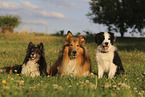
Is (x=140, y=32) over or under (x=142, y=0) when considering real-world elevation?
under

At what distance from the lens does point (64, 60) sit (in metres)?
5.84

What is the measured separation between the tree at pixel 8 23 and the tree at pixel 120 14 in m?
13.9

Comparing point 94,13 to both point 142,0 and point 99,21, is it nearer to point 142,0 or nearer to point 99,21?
point 99,21

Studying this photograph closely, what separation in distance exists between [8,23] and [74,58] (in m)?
28.7

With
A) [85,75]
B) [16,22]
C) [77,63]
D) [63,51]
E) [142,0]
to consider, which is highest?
[142,0]

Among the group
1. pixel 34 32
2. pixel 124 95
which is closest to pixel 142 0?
pixel 34 32

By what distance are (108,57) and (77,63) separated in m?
1.03

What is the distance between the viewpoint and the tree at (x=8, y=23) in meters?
31.0

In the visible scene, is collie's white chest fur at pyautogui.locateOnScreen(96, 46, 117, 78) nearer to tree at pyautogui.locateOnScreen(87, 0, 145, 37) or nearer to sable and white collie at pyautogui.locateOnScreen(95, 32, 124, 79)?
sable and white collie at pyautogui.locateOnScreen(95, 32, 124, 79)

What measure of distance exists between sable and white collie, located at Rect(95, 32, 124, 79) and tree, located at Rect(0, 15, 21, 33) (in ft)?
91.2

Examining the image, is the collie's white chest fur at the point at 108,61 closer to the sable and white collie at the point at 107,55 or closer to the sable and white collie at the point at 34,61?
the sable and white collie at the point at 107,55

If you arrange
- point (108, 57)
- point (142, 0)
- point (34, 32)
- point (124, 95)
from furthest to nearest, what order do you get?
point (34, 32), point (142, 0), point (108, 57), point (124, 95)

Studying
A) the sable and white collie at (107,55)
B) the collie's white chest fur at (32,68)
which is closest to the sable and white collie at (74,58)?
the sable and white collie at (107,55)

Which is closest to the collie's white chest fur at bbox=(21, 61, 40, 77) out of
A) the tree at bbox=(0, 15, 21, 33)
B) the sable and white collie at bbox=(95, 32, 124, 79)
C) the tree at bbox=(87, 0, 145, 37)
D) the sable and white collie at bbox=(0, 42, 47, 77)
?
the sable and white collie at bbox=(0, 42, 47, 77)
